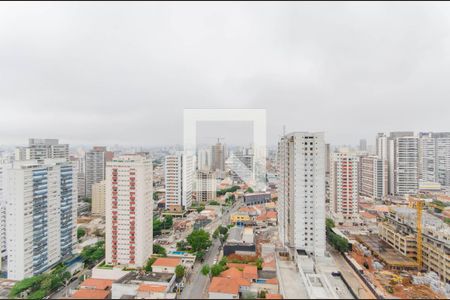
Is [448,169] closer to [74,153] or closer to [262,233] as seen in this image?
[262,233]

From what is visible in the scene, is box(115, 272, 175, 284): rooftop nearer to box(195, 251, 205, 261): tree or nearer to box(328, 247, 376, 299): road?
box(195, 251, 205, 261): tree

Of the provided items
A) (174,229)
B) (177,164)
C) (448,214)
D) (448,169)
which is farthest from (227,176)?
(448,169)

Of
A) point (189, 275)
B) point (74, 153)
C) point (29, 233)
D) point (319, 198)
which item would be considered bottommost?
point (189, 275)

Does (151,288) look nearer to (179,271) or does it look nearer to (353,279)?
(179,271)

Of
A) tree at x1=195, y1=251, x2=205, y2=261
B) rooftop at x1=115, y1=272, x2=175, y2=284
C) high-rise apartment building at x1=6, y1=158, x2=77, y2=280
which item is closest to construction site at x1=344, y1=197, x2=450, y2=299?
tree at x1=195, y1=251, x2=205, y2=261

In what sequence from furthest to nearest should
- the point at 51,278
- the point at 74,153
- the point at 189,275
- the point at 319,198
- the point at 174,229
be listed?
1. the point at 74,153
2. the point at 174,229
3. the point at 319,198
4. the point at 189,275
5. the point at 51,278

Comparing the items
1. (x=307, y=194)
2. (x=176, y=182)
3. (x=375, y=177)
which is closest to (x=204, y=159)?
(x=176, y=182)

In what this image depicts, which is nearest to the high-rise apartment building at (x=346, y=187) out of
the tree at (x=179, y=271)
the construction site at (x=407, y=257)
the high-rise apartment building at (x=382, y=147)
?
the construction site at (x=407, y=257)

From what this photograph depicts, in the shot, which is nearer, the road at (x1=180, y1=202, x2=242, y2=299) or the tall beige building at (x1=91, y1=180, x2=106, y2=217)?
the road at (x1=180, y1=202, x2=242, y2=299)
